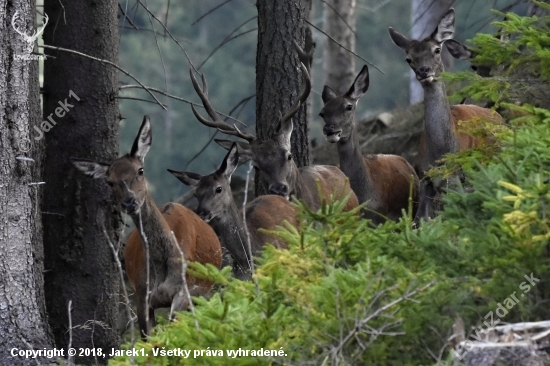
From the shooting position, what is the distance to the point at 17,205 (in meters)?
7.34

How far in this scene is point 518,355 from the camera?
453cm

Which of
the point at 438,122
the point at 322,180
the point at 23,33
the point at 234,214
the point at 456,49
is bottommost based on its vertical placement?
the point at 234,214

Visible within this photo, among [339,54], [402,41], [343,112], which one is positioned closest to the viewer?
[402,41]

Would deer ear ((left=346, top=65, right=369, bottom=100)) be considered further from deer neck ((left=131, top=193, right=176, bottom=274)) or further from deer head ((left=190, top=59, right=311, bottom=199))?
deer neck ((left=131, top=193, right=176, bottom=274))

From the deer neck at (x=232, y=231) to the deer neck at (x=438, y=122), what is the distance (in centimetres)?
231

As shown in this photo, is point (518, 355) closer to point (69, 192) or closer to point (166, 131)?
point (69, 192)

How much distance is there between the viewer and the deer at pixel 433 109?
36.7 ft

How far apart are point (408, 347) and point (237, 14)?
4700 cm

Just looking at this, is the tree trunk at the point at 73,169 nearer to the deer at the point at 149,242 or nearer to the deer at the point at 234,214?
the deer at the point at 149,242

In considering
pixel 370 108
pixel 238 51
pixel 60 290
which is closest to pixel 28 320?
pixel 60 290

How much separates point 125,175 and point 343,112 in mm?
3293

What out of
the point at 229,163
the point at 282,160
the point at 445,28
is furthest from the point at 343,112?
the point at 229,163

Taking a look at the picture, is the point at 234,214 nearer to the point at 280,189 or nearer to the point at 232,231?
the point at 232,231

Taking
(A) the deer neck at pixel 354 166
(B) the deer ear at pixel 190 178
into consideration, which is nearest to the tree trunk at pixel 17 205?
(B) the deer ear at pixel 190 178
